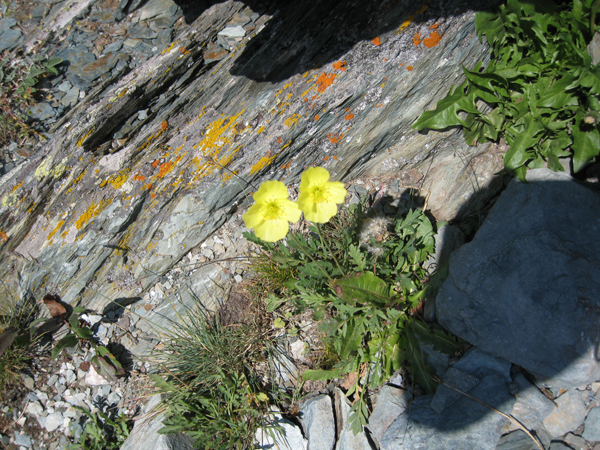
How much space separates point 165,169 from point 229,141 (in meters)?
0.77

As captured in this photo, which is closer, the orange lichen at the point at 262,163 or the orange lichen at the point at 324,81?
the orange lichen at the point at 324,81

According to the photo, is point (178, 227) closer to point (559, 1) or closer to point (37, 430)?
point (37, 430)

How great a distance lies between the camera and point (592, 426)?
2.33 meters

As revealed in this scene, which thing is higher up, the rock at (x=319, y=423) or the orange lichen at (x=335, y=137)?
the orange lichen at (x=335, y=137)

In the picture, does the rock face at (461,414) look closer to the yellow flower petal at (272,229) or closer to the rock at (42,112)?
the yellow flower petal at (272,229)

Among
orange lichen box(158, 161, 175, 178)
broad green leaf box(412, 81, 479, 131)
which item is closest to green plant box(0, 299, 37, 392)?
orange lichen box(158, 161, 175, 178)

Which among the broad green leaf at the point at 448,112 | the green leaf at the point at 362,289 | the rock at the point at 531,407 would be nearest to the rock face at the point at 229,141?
the broad green leaf at the point at 448,112

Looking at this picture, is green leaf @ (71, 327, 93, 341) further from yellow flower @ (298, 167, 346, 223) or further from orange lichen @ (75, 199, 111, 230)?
yellow flower @ (298, 167, 346, 223)

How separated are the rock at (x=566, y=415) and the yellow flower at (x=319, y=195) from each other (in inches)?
79.8

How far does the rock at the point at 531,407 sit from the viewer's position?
95.7 inches

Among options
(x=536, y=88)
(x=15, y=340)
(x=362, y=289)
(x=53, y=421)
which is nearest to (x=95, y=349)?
(x=53, y=421)

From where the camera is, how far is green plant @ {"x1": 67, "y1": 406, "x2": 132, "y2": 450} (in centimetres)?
350

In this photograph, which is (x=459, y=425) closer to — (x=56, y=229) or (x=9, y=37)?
(x=56, y=229)

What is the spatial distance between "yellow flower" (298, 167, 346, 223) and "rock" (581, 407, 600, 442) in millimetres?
2140
